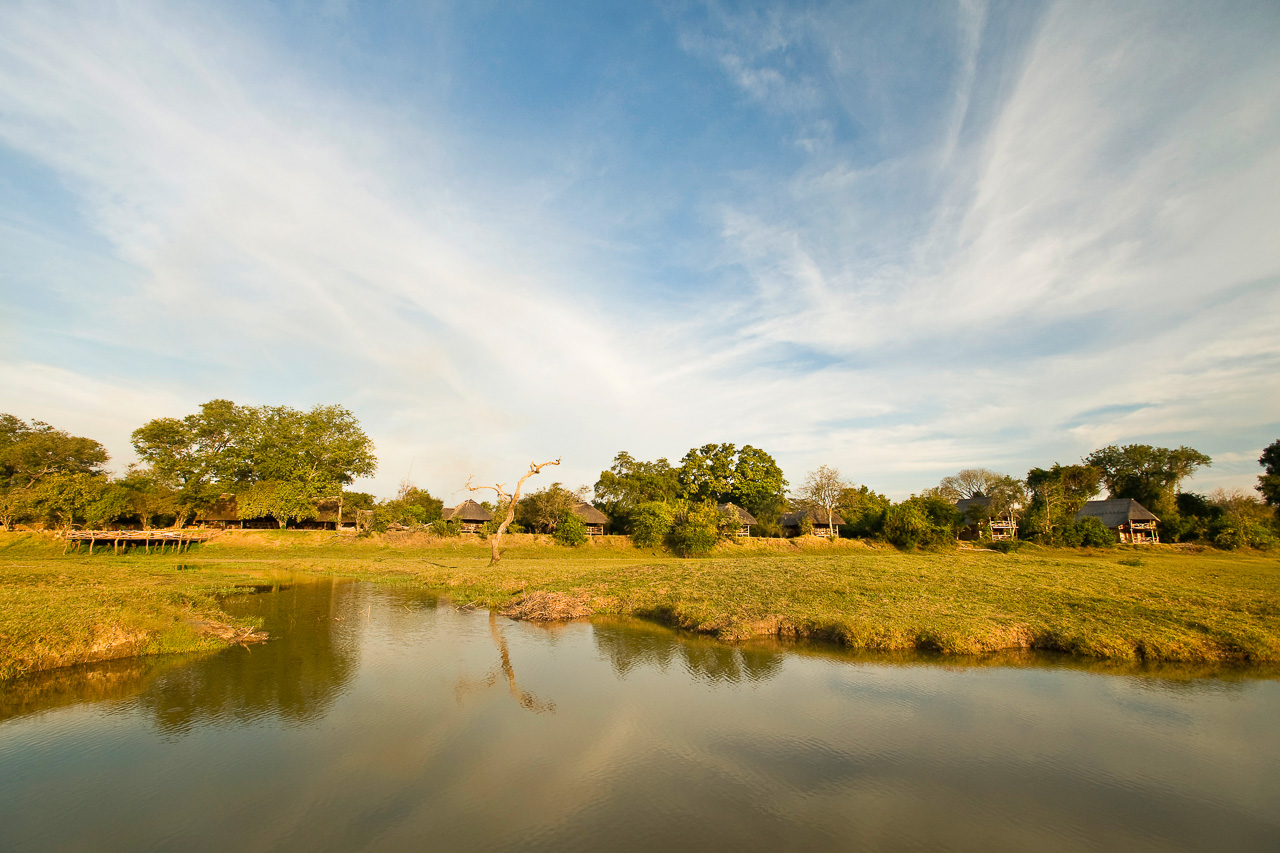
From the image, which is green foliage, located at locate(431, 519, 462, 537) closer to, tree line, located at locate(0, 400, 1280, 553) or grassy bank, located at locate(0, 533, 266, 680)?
tree line, located at locate(0, 400, 1280, 553)

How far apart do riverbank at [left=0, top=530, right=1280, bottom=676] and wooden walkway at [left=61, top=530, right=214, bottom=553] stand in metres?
6.02

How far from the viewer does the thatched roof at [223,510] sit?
56772 millimetres

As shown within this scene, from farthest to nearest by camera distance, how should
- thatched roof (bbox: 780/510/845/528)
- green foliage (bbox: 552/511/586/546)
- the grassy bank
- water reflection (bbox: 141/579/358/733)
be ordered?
thatched roof (bbox: 780/510/845/528), green foliage (bbox: 552/511/586/546), the grassy bank, water reflection (bbox: 141/579/358/733)

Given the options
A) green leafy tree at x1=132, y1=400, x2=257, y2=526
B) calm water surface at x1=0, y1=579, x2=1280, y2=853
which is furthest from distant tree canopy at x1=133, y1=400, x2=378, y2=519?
calm water surface at x1=0, y1=579, x2=1280, y2=853

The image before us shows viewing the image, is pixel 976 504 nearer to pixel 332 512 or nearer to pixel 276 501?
pixel 276 501

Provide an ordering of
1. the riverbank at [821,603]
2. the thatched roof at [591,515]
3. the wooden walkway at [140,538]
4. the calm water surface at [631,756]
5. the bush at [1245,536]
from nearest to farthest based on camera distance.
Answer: the calm water surface at [631,756] → the riverbank at [821,603] → the wooden walkway at [140,538] → the bush at [1245,536] → the thatched roof at [591,515]

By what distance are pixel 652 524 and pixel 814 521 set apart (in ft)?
99.0

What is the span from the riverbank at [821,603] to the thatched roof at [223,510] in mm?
23765

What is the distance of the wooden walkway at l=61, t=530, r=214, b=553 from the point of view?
39528 mm

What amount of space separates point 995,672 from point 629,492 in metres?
51.3

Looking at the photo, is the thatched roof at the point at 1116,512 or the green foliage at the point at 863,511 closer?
the green foliage at the point at 863,511

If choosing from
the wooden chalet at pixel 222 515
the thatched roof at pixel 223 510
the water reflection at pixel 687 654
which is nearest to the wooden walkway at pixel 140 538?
the wooden chalet at pixel 222 515

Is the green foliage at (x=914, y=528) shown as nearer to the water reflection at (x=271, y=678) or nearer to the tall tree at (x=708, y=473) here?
the tall tree at (x=708, y=473)

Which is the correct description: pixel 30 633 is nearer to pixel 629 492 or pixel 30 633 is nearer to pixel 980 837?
pixel 980 837
